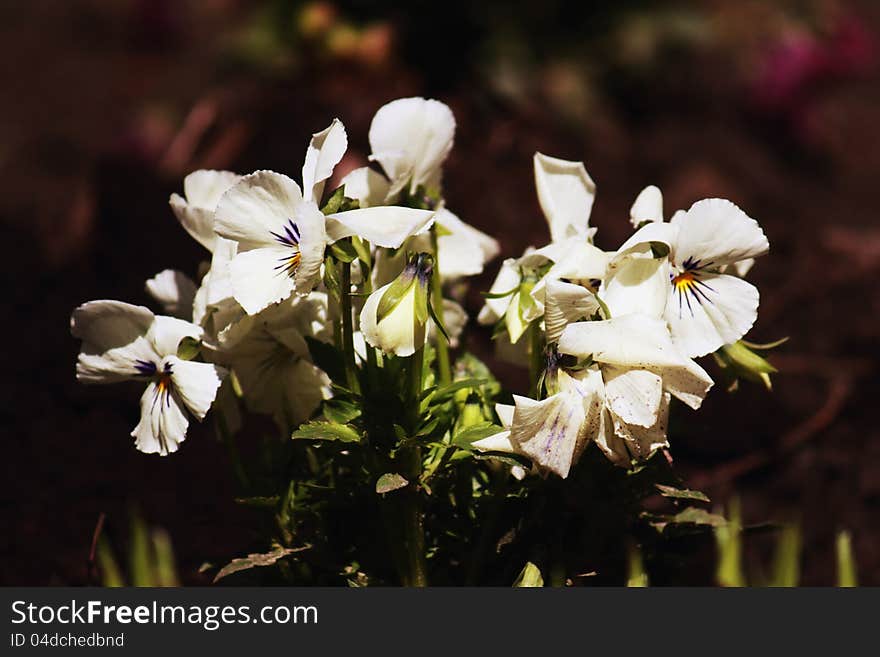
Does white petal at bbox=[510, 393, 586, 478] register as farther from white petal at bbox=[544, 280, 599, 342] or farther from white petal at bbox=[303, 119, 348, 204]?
white petal at bbox=[303, 119, 348, 204]

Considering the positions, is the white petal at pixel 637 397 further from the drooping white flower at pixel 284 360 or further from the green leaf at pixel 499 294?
the drooping white flower at pixel 284 360

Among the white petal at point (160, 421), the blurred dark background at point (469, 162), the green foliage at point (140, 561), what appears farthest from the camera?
the blurred dark background at point (469, 162)

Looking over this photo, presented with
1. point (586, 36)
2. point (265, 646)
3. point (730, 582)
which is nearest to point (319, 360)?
point (265, 646)

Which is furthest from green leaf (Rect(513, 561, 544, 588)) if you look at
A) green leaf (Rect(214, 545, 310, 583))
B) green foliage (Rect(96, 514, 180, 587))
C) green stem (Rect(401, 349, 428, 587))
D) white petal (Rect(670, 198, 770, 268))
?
green foliage (Rect(96, 514, 180, 587))

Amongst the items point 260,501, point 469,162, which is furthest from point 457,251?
point 469,162

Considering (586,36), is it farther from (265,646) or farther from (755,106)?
(265,646)

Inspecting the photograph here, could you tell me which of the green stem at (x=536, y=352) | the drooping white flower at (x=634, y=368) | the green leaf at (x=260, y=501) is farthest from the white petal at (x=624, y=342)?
the green leaf at (x=260, y=501)
